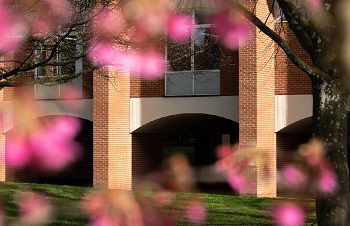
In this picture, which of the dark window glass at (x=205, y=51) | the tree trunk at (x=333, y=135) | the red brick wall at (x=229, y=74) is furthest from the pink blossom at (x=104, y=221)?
the red brick wall at (x=229, y=74)

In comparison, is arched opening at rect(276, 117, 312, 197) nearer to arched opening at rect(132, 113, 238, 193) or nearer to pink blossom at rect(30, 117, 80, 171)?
arched opening at rect(132, 113, 238, 193)

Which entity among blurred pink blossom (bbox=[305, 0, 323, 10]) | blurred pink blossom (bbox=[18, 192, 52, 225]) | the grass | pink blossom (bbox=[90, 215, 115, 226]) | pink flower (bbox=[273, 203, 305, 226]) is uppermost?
blurred pink blossom (bbox=[305, 0, 323, 10])

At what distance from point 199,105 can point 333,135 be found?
54.7 ft

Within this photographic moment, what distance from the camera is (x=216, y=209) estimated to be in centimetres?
1817

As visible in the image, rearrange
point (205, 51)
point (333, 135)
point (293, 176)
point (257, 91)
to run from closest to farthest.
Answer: point (293, 176), point (333, 135), point (205, 51), point (257, 91)

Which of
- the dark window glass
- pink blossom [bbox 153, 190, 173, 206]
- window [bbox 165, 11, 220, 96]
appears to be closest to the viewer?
pink blossom [bbox 153, 190, 173, 206]

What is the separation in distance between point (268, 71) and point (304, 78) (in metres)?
1.14

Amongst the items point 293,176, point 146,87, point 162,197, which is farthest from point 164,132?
point 162,197

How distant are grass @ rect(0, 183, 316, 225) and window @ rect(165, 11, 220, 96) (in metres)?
4.01

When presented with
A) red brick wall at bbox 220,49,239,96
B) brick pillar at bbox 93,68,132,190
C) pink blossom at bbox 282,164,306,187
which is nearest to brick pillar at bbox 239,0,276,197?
red brick wall at bbox 220,49,239,96

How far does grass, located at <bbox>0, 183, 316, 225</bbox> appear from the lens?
1498 cm

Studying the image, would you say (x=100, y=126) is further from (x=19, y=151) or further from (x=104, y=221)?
(x=19, y=151)

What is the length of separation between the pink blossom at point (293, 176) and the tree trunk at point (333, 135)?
355 cm

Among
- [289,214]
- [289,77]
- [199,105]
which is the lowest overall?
[289,214]
